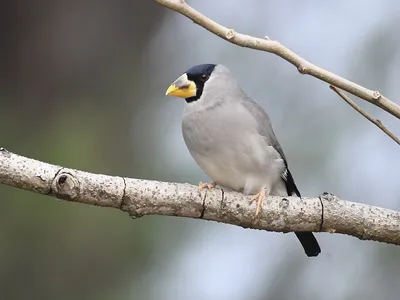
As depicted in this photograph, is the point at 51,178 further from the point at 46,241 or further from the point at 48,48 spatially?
the point at 48,48

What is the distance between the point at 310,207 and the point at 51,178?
2.23 feet

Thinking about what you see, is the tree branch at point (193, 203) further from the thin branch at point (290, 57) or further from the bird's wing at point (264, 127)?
the bird's wing at point (264, 127)

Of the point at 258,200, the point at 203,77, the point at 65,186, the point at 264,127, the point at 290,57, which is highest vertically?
the point at 203,77

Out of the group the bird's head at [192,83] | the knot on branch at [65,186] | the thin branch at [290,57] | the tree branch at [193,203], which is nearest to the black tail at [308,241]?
the bird's head at [192,83]

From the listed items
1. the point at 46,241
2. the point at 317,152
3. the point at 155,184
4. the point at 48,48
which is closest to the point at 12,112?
the point at 48,48

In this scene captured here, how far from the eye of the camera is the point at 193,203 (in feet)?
6.81

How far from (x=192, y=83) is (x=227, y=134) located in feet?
0.71

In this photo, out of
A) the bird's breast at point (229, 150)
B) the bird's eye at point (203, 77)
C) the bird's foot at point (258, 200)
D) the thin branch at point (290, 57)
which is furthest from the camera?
the bird's eye at point (203, 77)

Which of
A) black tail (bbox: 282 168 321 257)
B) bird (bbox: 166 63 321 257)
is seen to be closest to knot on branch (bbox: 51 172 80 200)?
bird (bbox: 166 63 321 257)

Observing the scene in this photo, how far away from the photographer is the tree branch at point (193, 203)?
6.29ft

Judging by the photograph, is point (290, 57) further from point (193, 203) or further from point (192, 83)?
point (192, 83)

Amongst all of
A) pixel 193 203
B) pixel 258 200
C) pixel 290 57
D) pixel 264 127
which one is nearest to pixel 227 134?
pixel 264 127

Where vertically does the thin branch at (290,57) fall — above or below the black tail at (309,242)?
above

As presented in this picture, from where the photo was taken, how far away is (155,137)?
4.40m
